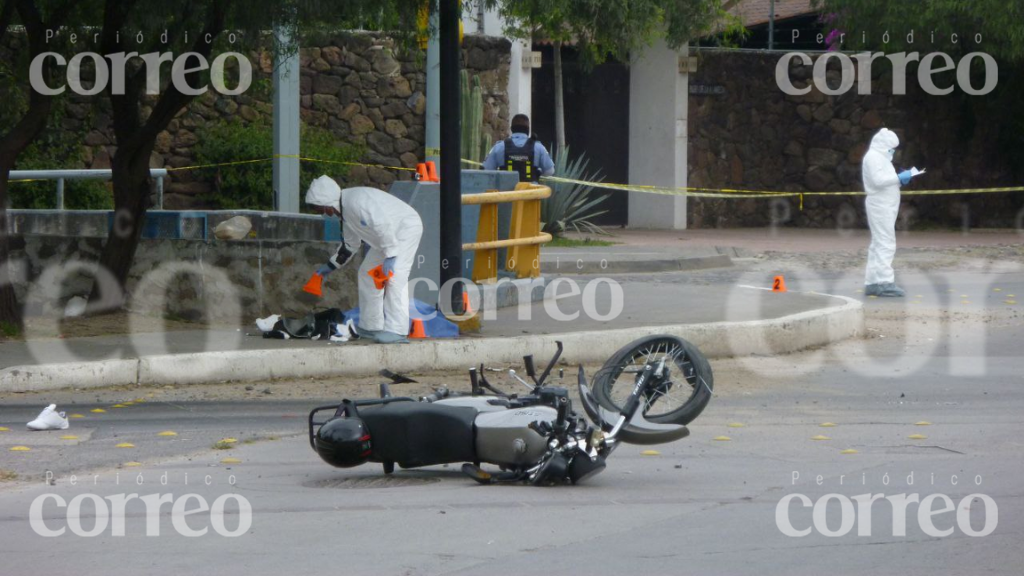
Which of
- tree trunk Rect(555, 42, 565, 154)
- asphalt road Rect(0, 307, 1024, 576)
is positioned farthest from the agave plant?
asphalt road Rect(0, 307, 1024, 576)

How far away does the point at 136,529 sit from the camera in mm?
5969

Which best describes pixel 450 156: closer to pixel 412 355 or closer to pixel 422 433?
pixel 412 355

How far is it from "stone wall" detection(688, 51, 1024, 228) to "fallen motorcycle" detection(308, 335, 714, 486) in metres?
18.0

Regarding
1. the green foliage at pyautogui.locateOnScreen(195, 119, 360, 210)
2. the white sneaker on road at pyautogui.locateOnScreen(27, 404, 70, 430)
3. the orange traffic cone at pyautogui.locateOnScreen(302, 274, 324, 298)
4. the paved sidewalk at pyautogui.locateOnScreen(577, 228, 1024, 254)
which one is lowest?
the white sneaker on road at pyautogui.locateOnScreen(27, 404, 70, 430)

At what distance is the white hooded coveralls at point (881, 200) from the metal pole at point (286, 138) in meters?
Result: 6.94

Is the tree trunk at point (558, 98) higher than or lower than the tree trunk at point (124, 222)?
higher

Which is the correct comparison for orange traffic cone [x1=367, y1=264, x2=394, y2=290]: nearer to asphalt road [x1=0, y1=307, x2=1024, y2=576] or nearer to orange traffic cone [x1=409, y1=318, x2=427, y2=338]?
orange traffic cone [x1=409, y1=318, x2=427, y2=338]

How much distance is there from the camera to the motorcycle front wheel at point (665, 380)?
705 cm

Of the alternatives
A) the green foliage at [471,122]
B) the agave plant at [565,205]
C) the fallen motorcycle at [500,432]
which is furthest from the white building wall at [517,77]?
the fallen motorcycle at [500,432]

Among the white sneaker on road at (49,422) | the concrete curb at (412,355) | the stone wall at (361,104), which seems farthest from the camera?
the stone wall at (361,104)

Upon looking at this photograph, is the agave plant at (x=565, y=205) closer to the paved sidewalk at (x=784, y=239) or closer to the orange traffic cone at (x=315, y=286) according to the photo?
the paved sidewalk at (x=784, y=239)

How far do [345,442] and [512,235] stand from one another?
6.50m

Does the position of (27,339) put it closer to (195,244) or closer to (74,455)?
(195,244)

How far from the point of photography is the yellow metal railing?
12.1m
